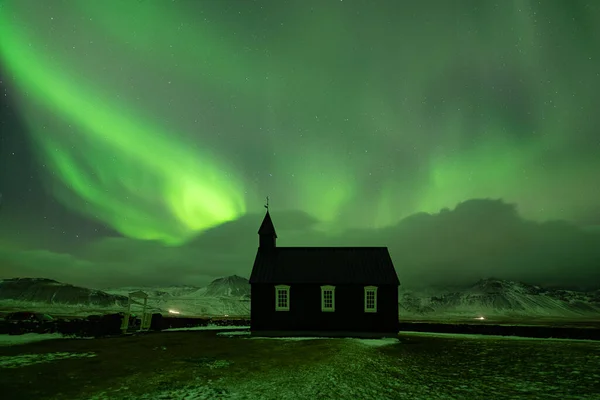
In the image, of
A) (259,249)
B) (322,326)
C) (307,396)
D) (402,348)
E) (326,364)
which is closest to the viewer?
(307,396)

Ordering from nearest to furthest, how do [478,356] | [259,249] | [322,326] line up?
[478,356], [322,326], [259,249]

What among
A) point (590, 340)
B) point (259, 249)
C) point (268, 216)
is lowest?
point (590, 340)

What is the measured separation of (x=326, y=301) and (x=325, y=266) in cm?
348

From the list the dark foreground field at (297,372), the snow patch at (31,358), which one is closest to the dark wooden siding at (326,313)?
the dark foreground field at (297,372)

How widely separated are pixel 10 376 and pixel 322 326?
2234 cm

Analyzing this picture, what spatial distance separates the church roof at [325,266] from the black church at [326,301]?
89 mm

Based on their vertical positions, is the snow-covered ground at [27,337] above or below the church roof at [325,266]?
below

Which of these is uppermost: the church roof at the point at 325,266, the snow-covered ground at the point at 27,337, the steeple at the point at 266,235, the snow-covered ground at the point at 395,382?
the steeple at the point at 266,235

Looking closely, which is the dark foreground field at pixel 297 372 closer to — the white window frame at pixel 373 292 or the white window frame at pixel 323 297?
the white window frame at pixel 373 292

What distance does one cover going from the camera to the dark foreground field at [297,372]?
13.3 meters

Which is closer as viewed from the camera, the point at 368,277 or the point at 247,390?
the point at 247,390

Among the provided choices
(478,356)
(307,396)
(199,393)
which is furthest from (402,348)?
(199,393)

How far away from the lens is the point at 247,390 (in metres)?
13.6

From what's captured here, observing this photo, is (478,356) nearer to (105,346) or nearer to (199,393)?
(199,393)
